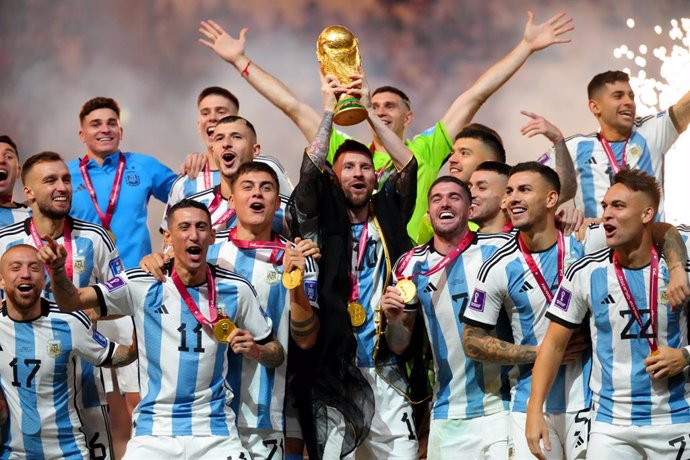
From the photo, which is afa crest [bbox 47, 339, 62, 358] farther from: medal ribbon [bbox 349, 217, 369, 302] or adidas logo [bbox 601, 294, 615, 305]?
adidas logo [bbox 601, 294, 615, 305]

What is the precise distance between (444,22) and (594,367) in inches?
219

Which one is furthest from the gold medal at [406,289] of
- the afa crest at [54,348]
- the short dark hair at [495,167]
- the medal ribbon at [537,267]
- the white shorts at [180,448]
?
the afa crest at [54,348]

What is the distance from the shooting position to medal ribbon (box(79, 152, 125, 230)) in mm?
7078

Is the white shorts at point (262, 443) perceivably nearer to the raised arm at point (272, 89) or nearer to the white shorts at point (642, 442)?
the white shorts at point (642, 442)

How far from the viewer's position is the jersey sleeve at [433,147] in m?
6.97

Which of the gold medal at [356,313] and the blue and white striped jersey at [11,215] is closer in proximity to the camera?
the gold medal at [356,313]

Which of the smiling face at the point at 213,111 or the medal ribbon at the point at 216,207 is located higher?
the smiling face at the point at 213,111

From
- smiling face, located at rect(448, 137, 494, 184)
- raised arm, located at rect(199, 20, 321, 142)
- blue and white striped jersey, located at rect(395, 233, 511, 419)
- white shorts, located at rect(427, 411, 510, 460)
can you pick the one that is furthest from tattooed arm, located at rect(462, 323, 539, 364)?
raised arm, located at rect(199, 20, 321, 142)

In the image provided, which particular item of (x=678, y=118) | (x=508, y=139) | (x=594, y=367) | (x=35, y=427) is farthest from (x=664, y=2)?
(x=35, y=427)

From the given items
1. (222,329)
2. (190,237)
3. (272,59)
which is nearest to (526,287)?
(222,329)

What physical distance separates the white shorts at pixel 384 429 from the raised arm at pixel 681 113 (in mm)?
2318

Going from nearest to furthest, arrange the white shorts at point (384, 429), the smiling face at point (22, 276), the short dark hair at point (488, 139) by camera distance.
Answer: the smiling face at point (22, 276), the white shorts at point (384, 429), the short dark hair at point (488, 139)

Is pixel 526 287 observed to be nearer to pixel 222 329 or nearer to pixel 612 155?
pixel 222 329

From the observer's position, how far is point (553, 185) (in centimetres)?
581
